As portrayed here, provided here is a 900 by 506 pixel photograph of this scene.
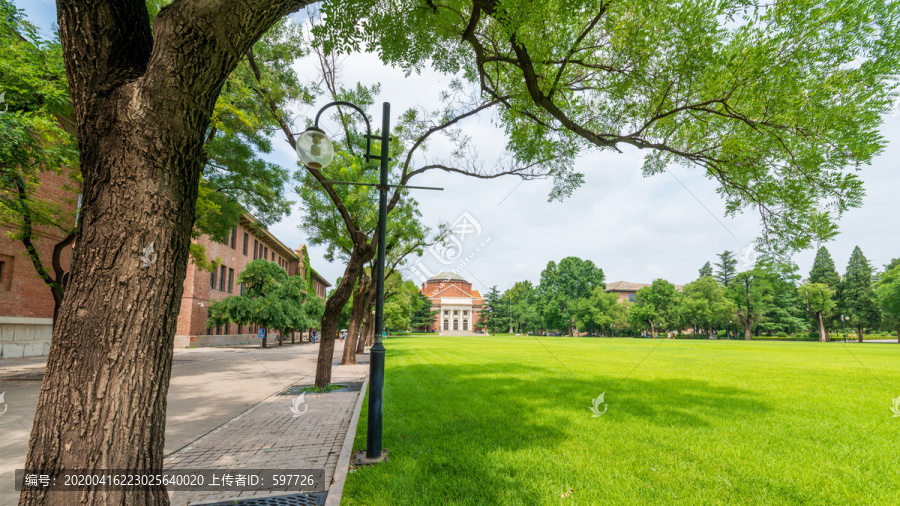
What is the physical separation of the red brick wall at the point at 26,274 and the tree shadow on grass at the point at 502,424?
19384mm

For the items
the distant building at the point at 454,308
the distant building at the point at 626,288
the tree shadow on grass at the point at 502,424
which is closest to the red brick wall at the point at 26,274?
the tree shadow on grass at the point at 502,424

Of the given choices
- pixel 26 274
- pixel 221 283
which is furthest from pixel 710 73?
pixel 221 283

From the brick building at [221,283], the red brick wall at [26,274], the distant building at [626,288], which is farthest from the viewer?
the distant building at [626,288]

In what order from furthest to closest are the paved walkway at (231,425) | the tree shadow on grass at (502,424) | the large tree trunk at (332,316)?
the large tree trunk at (332,316)
the paved walkway at (231,425)
the tree shadow on grass at (502,424)

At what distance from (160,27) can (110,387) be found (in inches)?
88.9

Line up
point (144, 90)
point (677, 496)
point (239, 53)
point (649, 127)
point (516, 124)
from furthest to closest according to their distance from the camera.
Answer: point (516, 124)
point (649, 127)
point (677, 496)
point (239, 53)
point (144, 90)

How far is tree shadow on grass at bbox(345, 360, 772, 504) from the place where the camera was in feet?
12.9

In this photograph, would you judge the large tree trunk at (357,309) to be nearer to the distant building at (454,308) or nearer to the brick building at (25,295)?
A: the brick building at (25,295)

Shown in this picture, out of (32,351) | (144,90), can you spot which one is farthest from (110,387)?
(32,351)

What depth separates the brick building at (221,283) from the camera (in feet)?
99.1

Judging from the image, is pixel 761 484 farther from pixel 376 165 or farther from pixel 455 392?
pixel 376 165

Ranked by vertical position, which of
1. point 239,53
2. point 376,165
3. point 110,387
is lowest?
point 110,387

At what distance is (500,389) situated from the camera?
9.78 m

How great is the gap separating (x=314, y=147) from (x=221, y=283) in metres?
37.6
